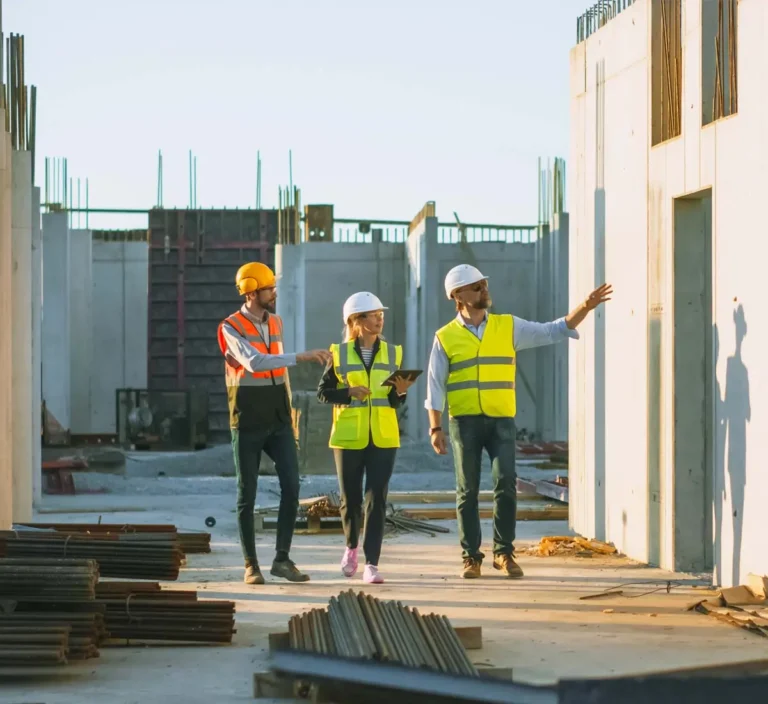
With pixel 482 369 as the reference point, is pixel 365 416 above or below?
below

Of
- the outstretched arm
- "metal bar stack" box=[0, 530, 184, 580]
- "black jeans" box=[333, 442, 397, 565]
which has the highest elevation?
the outstretched arm

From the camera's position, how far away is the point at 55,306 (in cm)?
2814

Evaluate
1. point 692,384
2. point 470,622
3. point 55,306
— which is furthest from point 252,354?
point 55,306

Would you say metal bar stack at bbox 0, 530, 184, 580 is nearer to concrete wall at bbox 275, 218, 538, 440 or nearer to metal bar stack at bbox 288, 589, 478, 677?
metal bar stack at bbox 288, 589, 478, 677

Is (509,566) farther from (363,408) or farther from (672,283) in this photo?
(672,283)

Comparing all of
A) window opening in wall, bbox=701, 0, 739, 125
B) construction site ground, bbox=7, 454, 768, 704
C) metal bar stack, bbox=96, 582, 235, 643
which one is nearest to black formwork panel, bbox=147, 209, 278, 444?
construction site ground, bbox=7, 454, 768, 704

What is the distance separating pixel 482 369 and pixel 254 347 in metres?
1.49

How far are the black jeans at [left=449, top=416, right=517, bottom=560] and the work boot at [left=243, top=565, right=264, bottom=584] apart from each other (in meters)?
1.33

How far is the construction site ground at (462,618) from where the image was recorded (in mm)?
6012

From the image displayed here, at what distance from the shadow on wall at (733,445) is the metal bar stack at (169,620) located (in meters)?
3.13

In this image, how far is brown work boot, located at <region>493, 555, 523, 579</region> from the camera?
367 inches

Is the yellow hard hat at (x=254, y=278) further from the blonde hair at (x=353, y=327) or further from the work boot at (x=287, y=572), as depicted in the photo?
the work boot at (x=287, y=572)

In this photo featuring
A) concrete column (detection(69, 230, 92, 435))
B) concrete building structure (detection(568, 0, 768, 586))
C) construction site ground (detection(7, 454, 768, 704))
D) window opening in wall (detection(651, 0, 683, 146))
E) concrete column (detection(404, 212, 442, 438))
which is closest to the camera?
construction site ground (detection(7, 454, 768, 704))

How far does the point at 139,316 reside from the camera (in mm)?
31547
